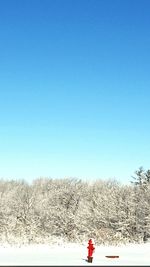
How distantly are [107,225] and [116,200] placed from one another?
4.98m

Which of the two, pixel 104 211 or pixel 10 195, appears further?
pixel 10 195

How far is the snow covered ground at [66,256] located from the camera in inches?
735

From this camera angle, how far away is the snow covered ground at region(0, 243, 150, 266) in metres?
18.7

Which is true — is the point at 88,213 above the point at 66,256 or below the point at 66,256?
above

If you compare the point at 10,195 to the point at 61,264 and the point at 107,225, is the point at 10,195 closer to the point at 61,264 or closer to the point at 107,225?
the point at 107,225

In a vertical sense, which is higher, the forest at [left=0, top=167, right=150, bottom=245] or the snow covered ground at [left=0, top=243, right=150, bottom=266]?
the forest at [left=0, top=167, right=150, bottom=245]

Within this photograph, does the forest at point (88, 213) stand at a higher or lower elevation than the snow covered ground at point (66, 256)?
higher

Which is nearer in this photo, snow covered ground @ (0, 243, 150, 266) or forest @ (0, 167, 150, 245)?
snow covered ground @ (0, 243, 150, 266)

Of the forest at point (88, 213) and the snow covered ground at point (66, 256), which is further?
the forest at point (88, 213)

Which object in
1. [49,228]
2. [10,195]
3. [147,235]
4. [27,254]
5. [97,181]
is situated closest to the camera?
[27,254]

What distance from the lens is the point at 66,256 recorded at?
818 inches

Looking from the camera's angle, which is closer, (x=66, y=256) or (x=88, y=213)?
(x=66, y=256)

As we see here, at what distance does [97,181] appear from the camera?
5064 inches

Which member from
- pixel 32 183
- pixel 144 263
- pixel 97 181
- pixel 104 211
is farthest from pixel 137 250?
pixel 32 183
